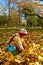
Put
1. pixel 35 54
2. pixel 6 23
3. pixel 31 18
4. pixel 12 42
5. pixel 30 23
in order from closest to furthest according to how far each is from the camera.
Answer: pixel 35 54, pixel 12 42, pixel 31 18, pixel 30 23, pixel 6 23

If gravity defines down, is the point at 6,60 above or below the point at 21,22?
above

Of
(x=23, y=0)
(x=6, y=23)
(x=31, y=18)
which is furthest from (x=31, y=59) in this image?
(x=23, y=0)

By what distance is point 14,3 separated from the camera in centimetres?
3556

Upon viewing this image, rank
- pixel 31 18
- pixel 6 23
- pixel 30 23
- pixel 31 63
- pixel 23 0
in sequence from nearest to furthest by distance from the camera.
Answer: pixel 31 63 → pixel 31 18 → pixel 30 23 → pixel 6 23 → pixel 23 0

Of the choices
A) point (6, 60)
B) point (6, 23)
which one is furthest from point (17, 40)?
point (6, 23)

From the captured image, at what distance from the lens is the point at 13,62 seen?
76.4 inches

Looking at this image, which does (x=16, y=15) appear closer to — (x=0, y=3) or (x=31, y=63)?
(x=0, y=3)

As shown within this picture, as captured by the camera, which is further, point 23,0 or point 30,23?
point 23,0

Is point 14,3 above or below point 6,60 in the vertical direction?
below

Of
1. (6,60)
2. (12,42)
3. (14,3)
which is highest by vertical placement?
(6,60)

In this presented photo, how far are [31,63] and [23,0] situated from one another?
109 ft

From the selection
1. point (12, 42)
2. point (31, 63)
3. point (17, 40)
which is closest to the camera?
point (31, 63)

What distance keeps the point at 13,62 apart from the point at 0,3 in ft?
109

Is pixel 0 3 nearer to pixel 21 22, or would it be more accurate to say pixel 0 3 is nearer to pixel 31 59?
pixel 21 22
